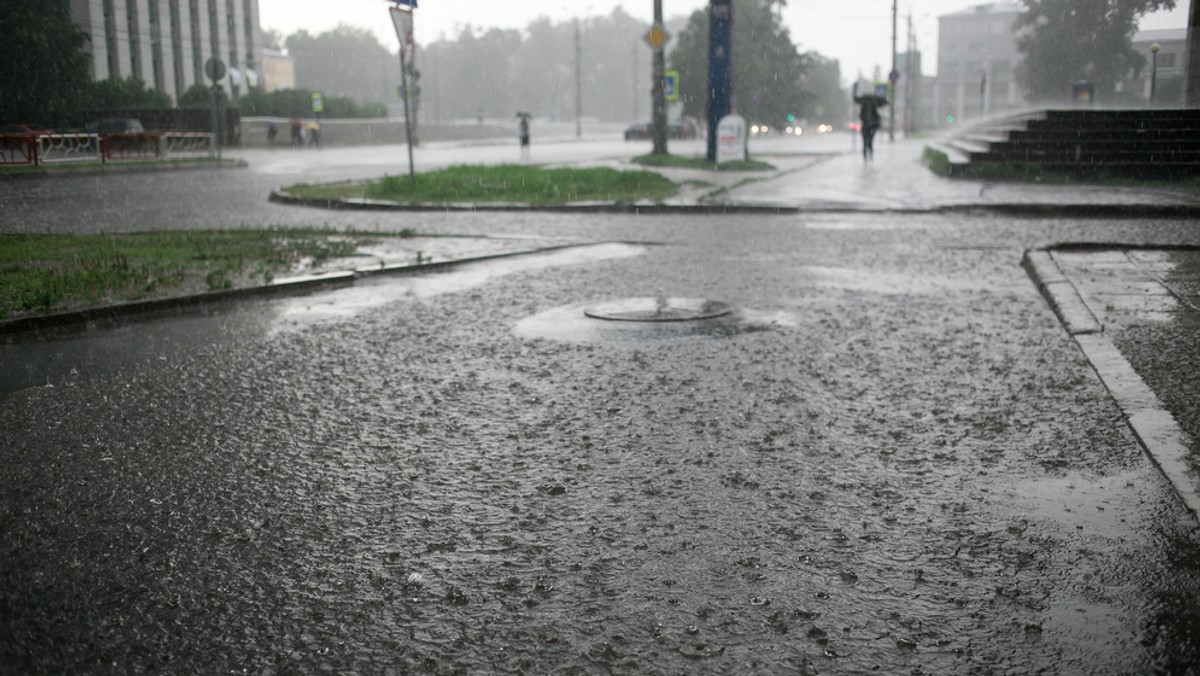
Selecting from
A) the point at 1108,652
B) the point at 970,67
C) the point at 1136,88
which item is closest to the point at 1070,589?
the point at 1108,652

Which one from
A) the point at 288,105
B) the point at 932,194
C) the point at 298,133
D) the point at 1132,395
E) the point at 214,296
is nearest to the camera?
the point at 1132,395

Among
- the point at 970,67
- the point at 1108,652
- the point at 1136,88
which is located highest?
the point at 970,67

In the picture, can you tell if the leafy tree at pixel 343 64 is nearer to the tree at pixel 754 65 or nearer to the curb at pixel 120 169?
the tree at pixel 754 65

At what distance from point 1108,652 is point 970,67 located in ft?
546

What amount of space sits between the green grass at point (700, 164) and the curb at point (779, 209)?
10456 millimetres

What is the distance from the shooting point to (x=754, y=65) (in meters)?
79.8

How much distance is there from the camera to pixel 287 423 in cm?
482

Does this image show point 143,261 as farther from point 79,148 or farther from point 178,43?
point 178,43

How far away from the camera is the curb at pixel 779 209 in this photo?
1428 cm

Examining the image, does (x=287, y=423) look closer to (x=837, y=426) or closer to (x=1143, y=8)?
(x=837, y=426)

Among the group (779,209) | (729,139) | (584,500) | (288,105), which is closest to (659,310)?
(584,500)

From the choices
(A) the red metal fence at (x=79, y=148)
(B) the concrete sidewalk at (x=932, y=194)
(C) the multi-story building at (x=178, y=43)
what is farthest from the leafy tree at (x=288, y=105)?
(B) the concrete sidewalk at (x=932, y=194)

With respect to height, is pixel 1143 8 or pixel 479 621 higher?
pixel 1143 8

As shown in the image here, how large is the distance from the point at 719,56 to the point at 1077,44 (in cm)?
3301
